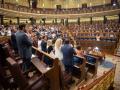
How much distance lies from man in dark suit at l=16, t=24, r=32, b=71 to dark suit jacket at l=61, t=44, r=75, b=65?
110cm

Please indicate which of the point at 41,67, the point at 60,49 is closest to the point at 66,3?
the point at 60,49

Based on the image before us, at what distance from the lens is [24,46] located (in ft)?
14.6

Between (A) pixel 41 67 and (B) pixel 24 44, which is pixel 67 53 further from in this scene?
(A) pixel 41 67

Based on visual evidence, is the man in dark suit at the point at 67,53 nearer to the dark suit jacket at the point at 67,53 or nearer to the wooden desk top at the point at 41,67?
the dark suit jacket at the point at 67,53

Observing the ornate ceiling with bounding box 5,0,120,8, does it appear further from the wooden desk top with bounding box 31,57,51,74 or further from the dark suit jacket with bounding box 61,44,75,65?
the wooden desk top with bounding box 31,57,51,74

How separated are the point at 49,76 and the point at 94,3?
30.1m

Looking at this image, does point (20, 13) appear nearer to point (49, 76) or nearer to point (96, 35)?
point (96, 35)

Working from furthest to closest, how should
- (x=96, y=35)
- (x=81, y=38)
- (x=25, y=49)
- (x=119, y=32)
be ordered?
(x=81, y=38)
(x=96, y=35)
(x=119, y=32)
(x=25, y=49)

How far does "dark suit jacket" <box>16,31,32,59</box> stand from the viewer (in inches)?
171

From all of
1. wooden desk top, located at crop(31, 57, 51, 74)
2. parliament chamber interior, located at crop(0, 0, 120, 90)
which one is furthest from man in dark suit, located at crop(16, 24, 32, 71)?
wooden desk top, located at crop(31, 57, 51, 74)

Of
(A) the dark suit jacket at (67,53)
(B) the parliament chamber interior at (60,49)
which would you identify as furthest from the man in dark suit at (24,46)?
(A) the dark suit jacket at (67,53)

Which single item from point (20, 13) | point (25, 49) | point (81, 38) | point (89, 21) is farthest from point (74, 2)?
point (25, 49)

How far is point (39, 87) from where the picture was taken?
309 cm

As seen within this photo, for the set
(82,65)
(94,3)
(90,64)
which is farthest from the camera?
(94,3)
